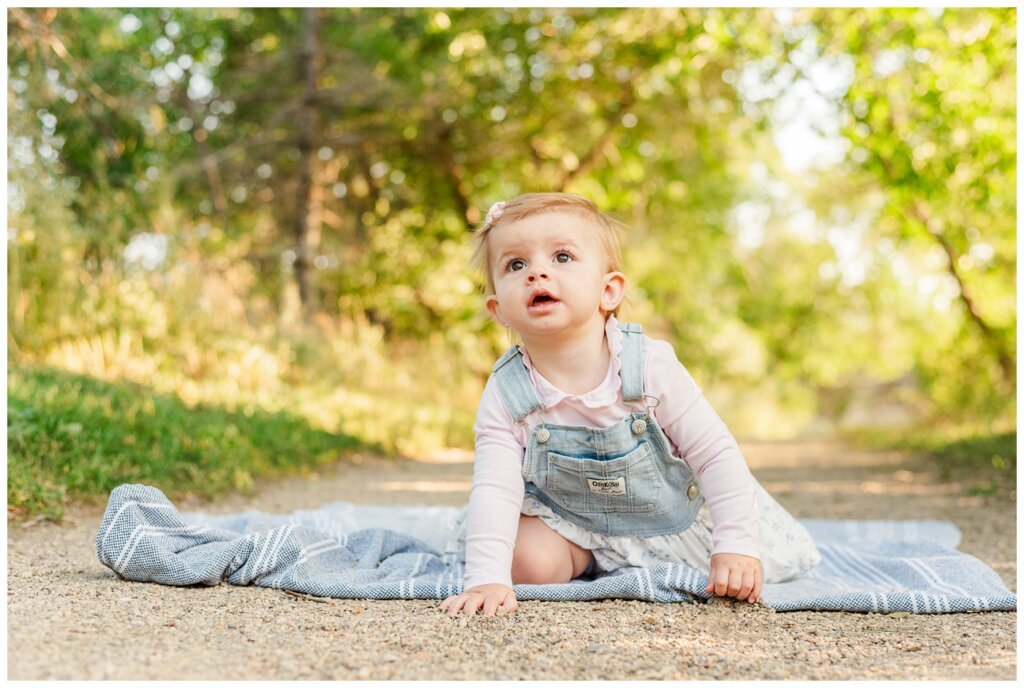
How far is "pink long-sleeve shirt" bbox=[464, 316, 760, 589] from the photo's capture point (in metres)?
2.49

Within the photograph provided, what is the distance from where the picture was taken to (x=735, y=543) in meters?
2.48

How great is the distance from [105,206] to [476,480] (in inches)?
216

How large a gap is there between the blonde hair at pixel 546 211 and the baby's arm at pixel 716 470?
0.30m

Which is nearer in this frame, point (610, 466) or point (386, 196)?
point (610, 466)

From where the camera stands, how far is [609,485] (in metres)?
2.64

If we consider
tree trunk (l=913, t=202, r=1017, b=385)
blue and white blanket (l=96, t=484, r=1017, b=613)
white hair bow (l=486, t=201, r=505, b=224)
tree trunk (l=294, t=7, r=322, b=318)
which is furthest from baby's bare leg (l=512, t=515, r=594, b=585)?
tree trunk (l=913, t=202, r=1017, b=385)

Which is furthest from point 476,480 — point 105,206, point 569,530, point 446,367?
point 446,367

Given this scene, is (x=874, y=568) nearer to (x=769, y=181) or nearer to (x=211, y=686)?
(x=211, y=686)

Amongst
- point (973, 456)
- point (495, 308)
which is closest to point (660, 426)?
point (495, 308)

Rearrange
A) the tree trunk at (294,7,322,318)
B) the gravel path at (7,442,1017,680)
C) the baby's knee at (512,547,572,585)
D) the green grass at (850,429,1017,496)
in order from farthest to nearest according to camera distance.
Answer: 1. the tree trunk at (294,7,322,318)
2. the green grass at (850,429,1017,496)
3. the baby's knee at (512,547,572,585)
4. the gravel path at (7,442,1017,680)

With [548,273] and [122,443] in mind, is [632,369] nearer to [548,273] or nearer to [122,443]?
[548,273]

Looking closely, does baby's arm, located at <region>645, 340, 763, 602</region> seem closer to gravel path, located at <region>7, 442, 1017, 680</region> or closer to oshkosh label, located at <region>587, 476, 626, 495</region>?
gravel path, located at <region>7, 442, 1017, 680</region>

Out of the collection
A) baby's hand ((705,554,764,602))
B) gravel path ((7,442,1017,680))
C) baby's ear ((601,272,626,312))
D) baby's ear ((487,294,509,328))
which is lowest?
gravel path ((7,442,1017,680))

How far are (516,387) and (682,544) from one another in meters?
0.67
